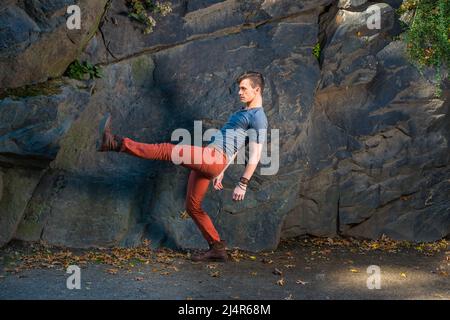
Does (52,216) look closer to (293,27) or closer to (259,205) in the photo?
(259,205)

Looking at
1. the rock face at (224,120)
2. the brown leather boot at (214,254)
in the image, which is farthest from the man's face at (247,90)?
the brown leather boot at (214,254)

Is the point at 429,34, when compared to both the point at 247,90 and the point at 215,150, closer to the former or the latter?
the point at 247,90

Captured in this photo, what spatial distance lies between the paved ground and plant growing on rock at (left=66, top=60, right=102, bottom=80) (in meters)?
2.52

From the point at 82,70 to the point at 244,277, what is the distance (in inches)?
152

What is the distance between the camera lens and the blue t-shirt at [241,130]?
23.5ft

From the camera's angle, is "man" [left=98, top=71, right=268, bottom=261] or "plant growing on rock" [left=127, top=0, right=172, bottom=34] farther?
"plant growing on rock" [left=127, top=0, right=172, bottom=34]

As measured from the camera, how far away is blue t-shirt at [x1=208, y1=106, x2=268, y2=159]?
23.5 feet

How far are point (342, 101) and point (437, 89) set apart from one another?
144 centimetres

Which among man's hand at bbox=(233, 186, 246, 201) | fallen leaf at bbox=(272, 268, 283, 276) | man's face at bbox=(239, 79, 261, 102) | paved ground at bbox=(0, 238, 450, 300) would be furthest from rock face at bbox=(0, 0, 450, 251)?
man's hand at bbox=(233, 186, 246, 201)

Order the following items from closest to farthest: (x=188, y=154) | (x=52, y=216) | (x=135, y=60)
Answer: (x=188, y=154), (x=52, y=216), (x=135, y=60)

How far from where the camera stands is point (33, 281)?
6402 millimetres

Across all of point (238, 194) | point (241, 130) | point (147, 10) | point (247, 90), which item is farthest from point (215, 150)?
point (147, 10)

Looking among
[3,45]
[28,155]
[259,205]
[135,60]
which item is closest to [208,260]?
[259,205]

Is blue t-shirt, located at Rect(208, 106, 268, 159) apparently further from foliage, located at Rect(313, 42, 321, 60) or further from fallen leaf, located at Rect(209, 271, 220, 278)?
foliage, located at Rect(313, 42, 321, 60)
